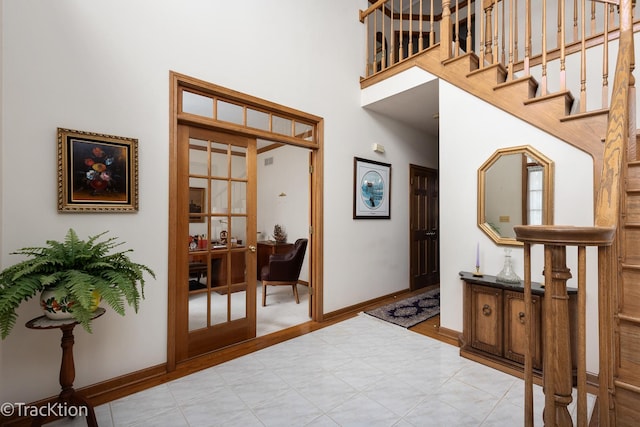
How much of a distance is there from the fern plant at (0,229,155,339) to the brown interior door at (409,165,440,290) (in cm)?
389

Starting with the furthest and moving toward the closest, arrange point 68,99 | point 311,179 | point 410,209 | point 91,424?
point 410,209 < point 311,179 < point 68,99 < point 91,424

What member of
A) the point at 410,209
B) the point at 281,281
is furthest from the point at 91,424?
the point at 410,209

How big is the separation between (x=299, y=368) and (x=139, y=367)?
117 centimetres

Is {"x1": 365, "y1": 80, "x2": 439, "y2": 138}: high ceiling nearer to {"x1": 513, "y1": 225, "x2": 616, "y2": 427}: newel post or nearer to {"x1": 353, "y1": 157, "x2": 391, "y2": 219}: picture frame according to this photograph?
{"x1": 353, "y1": 157, "x2": 391, "y2": 219}: picture frame

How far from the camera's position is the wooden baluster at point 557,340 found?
82cm

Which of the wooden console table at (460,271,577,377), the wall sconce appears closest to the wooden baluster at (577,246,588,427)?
the wooden console table at (460,271,577,377)

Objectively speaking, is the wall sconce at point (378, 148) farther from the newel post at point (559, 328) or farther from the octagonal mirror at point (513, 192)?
the newel post at point (559, 328)

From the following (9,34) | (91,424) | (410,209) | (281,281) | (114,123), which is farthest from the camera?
(410,209)

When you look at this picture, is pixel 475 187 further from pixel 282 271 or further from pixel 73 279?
pixel 73 279

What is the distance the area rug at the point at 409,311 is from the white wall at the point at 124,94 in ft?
2.13

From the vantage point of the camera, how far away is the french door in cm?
255

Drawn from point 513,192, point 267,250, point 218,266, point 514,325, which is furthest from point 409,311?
point 267,250

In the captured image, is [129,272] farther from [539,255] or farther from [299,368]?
[539,255]

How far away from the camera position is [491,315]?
253cm
